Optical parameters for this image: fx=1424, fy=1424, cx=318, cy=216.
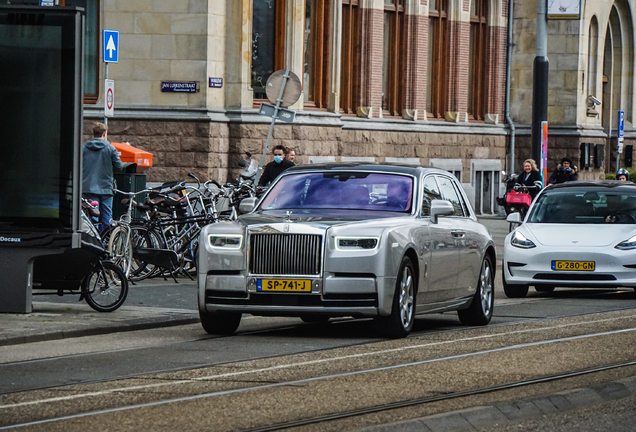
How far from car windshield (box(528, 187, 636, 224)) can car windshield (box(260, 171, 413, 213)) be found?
5707 millimetres

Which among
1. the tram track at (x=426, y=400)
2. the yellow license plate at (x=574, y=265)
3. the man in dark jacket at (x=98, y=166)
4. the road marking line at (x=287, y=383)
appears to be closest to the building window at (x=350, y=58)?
the man in dark jacket at (x=98, y=166)

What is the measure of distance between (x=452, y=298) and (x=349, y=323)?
1.14 metres

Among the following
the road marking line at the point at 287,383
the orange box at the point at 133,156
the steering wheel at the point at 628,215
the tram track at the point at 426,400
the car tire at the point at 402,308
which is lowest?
the road marking line at the point at 287,383

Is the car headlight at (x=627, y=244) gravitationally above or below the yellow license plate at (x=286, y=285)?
above

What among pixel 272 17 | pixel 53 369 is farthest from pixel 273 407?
pixel 272 17

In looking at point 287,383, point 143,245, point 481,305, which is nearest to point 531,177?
point 143,245

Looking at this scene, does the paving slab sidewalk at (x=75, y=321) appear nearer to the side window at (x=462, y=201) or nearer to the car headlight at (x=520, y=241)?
the side window at (x=462, y=201)

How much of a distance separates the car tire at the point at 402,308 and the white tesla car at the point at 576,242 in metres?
5.37

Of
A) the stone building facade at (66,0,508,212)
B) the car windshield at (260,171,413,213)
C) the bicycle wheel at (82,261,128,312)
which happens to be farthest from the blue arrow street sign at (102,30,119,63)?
the car windshield at (260,171,413,213)

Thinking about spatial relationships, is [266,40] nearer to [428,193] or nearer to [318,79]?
[318,79]

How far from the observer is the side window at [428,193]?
13.0 meters

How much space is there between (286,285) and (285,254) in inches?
10.0

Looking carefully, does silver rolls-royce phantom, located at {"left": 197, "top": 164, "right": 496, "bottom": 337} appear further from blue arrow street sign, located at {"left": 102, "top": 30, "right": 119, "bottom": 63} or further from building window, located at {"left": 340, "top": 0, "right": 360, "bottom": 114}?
building window, located at {"left": 340, "top": 0, "right": 360, "bottom": 114}

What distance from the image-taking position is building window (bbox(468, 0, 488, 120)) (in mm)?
39062
